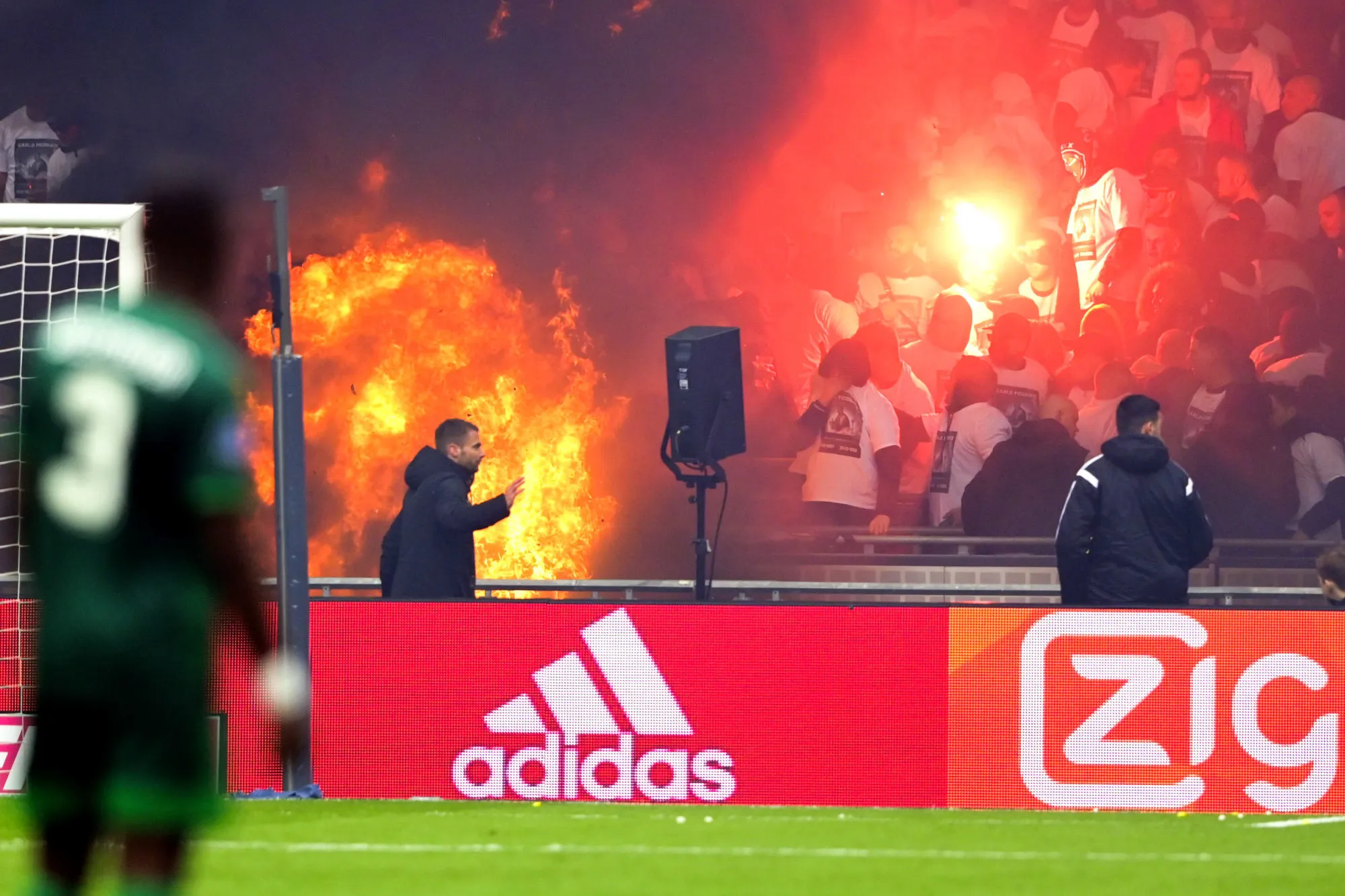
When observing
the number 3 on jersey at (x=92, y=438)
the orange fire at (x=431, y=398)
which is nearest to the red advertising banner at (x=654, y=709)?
the number 3 on jersey at (x=92, y=438)

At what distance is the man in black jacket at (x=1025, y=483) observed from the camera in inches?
581

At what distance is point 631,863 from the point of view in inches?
229

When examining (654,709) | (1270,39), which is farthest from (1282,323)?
(654,709)

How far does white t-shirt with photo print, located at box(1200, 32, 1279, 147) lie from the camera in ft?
51.5

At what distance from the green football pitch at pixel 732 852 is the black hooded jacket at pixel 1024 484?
729 centimetres

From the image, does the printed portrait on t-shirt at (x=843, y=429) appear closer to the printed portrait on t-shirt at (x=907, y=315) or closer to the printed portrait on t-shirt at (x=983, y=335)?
the printed portrait on t-shirt at (x=907, y=315)

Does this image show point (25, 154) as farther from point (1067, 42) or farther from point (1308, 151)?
point (1308, 151)

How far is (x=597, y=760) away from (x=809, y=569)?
285 inches

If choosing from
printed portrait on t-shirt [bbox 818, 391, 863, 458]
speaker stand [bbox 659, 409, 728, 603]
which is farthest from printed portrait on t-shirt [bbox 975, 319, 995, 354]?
speaker stand [bbox 659, 409, 728, 603]

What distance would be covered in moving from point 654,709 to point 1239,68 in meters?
9.56

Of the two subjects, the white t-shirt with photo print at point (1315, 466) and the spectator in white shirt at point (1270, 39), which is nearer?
the white t-shirt with photo print at point (1315, 466)

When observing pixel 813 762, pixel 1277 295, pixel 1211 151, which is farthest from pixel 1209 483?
pixel 813 762

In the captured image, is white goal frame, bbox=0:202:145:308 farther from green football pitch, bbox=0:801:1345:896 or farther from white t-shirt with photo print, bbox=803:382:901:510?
white t-shirt with photo print, bbox=803:382:901:510

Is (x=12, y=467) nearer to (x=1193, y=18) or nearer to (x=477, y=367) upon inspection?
(x=477, y=367)
